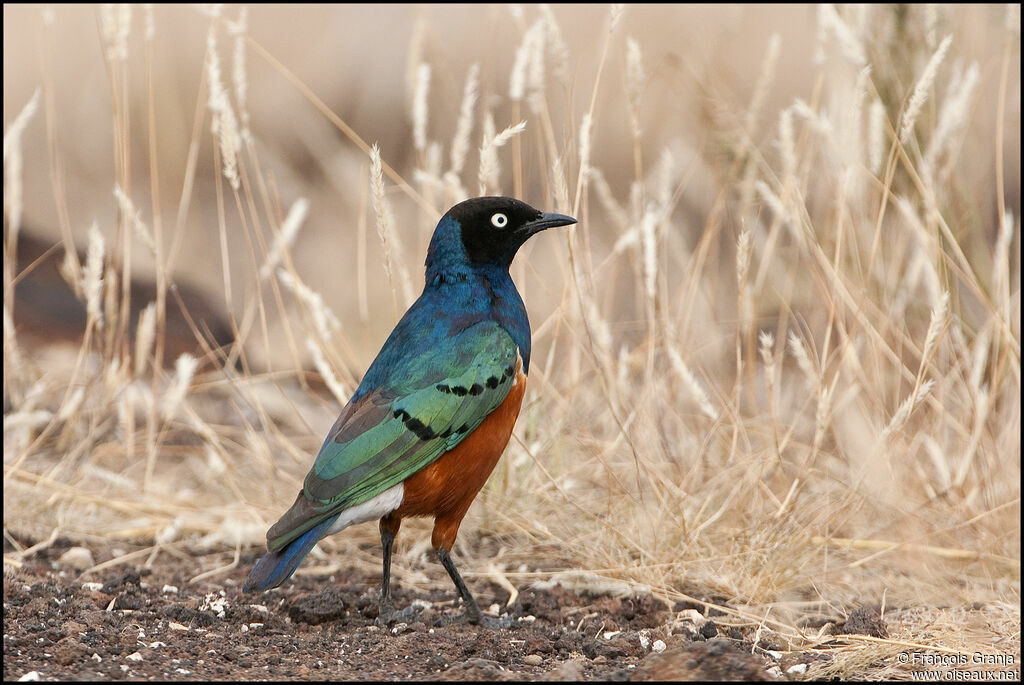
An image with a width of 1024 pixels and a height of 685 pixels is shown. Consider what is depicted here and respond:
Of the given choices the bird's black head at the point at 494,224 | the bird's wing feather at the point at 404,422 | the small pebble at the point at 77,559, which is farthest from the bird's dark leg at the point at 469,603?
the small pebble at the point at 77,559

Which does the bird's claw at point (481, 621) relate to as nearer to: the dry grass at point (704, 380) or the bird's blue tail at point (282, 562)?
the dry grass at point (704, 380)

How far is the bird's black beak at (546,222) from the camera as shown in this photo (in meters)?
3.54

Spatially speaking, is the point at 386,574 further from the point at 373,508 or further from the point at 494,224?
the point at 494,224

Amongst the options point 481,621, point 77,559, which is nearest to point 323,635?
point 481,621

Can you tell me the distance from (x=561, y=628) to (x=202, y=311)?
4.21m

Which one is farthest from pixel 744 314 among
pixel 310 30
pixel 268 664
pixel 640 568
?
pixel 310 30

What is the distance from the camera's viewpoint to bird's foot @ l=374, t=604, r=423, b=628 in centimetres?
350

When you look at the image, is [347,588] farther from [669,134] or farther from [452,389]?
[669,134]

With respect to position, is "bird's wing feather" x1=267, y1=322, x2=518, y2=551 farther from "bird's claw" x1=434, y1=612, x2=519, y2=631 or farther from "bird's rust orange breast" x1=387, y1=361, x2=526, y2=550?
"bird's claw" x1=434, y1=612, x2=519, y2=631

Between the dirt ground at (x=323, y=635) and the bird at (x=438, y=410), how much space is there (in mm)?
205

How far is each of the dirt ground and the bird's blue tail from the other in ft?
0.63

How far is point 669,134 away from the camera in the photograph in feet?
22.9

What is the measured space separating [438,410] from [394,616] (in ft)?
2.36

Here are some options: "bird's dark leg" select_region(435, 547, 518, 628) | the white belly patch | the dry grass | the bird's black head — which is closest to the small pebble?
the dry grass
